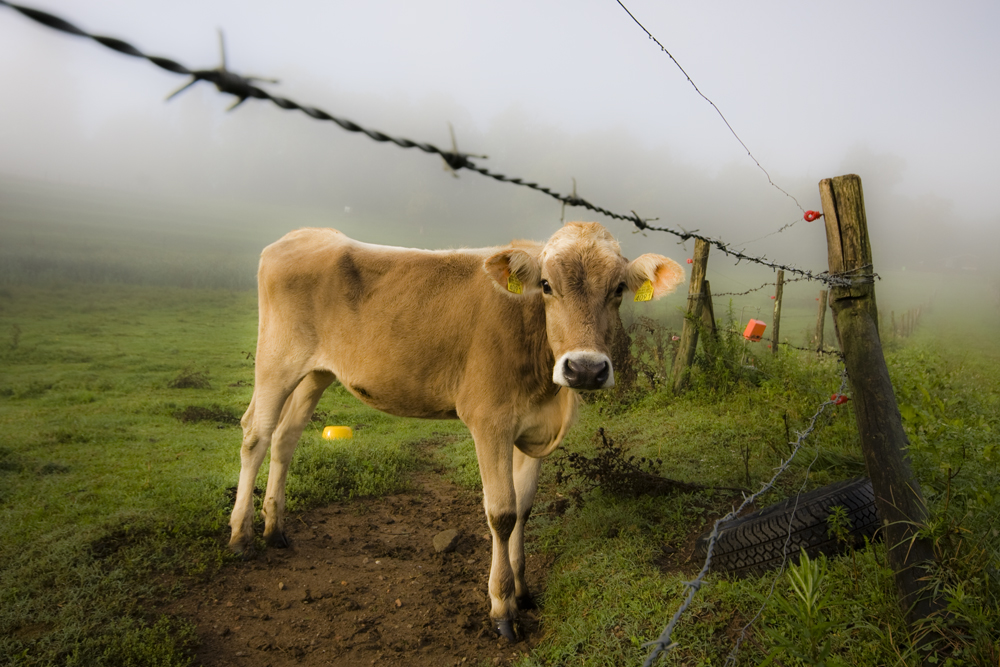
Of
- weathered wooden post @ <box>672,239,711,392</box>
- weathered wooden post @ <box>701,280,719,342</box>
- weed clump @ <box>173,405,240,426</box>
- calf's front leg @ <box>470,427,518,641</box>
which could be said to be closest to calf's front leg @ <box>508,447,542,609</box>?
calf's front leg @ <box>470,427,518,641</box>

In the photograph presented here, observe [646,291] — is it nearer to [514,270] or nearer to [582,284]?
[582,284]

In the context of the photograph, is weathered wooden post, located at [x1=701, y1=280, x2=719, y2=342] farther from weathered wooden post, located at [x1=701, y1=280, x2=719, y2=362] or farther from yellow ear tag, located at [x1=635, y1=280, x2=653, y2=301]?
yellow ear tag, located at [x1=635, y1=280, x2=653, y2=301]

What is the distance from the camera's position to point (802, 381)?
25.8 ft

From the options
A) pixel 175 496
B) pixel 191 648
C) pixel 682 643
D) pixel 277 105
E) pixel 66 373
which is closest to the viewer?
pixel 277 105

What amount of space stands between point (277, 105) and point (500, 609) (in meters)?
3.59

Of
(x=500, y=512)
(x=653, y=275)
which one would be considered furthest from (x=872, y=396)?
(x=500, y=512)

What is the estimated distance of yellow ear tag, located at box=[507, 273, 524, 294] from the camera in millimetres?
3691

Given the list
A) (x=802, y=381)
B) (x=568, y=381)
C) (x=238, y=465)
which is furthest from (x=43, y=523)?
(x=802, y=381)

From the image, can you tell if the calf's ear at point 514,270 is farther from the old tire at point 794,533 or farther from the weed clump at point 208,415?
the weed clump at point 208,415

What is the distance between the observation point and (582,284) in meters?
3.40

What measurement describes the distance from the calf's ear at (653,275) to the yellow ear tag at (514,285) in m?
0.73

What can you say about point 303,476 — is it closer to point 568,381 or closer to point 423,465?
point 423,465

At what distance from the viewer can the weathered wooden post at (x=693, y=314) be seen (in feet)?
29.2

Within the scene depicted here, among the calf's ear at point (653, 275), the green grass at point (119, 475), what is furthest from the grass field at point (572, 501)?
the calf's ear at point (653, 275)
